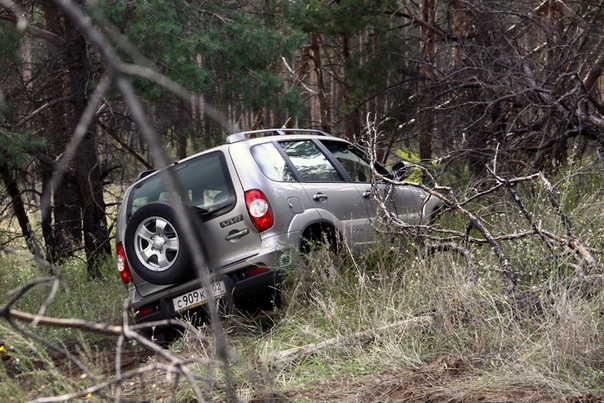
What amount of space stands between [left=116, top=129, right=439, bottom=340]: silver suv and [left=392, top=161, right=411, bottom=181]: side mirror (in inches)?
6.2

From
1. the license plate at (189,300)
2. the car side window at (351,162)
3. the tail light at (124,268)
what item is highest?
the car side window at (351,162)

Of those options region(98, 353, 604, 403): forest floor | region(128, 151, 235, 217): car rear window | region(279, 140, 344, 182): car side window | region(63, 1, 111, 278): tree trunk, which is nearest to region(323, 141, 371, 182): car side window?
region(279, 140, 344, 182): car side window

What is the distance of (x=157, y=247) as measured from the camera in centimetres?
610

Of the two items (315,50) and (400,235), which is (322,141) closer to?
(400,235)

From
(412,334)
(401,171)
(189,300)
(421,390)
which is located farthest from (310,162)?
(421,390)

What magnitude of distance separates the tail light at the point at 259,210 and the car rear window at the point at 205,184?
0.17 meters

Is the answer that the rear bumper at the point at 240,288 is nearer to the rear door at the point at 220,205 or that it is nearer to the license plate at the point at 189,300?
the license plate at the point at 189,300

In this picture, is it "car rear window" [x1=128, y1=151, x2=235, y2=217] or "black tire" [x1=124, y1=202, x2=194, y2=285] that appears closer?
"black tire" [x1=124, y1=202, x2=194, y2=285]

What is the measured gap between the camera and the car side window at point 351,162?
23.6 ft

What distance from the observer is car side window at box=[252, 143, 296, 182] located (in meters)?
6.29

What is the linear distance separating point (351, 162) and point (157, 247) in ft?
7.06

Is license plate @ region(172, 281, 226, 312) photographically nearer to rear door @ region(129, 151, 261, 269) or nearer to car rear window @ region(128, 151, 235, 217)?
rear door @ region(129, 151, 261, 269)

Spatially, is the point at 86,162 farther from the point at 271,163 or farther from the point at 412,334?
the point at 412,334

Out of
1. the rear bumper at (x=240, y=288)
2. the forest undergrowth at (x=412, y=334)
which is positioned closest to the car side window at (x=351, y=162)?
the forest undergrowth at (x=412, y=334)
